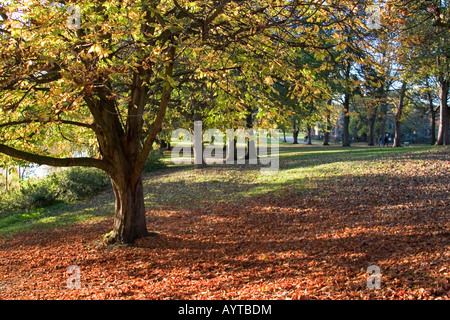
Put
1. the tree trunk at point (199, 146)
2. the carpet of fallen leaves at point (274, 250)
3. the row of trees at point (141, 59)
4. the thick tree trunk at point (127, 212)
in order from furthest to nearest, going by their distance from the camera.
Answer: the tree trunk at point (199, 146) < the thick tree trunk at point (127, 212) < the row of trees at point (141, 59) < the carpet of fallen leaves at point (274, 250)

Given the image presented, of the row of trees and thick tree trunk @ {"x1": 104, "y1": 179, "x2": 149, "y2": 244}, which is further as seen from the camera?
thick tree trunk @ {"x1": 104, "y1": 179, "x2": 149, "y2": 244}

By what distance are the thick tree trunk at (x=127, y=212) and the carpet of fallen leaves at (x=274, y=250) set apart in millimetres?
282

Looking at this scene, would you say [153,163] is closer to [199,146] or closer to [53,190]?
[199,146]

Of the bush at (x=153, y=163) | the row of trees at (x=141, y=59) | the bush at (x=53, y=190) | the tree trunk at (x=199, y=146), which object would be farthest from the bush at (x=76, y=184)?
the row of trees at (x=141, y=59)

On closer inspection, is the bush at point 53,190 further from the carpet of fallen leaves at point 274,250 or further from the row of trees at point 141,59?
the row of trees at point 141,59

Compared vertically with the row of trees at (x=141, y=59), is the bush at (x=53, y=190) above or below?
below

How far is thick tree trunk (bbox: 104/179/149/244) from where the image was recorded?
7977 millimetres

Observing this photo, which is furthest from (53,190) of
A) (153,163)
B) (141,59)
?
(141,59)

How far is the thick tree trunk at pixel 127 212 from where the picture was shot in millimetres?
7977

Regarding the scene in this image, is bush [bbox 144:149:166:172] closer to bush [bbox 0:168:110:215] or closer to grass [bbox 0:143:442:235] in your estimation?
bush [bbox 0:168:110:215]

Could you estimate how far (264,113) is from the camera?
23.8 ft

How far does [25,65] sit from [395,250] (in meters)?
6.34

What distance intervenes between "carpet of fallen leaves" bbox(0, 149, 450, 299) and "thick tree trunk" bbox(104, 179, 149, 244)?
0.92 feet

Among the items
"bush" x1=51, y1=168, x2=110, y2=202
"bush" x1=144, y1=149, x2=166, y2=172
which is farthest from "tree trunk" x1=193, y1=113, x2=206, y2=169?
"bush" x1=51, y1=168, x2=110, y2=202
